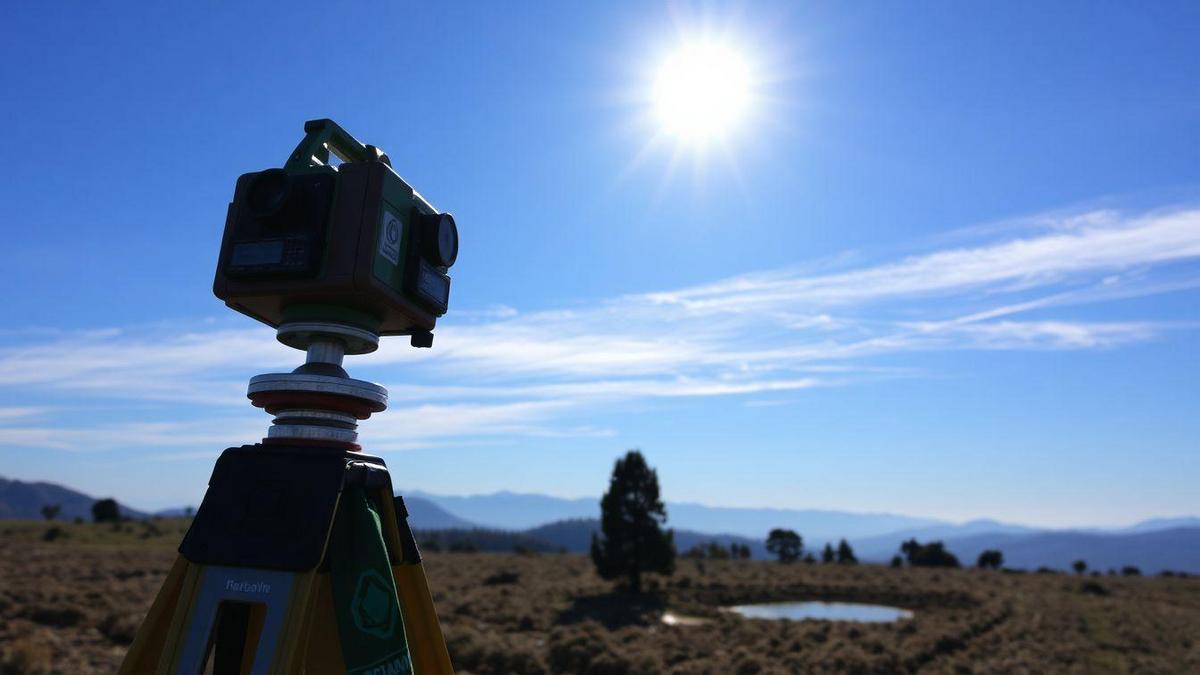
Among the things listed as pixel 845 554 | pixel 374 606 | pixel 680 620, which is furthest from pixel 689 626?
pixel 845 554

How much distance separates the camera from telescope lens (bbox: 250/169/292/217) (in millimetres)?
1950

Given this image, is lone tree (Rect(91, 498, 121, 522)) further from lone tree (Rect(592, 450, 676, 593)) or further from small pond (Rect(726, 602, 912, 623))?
small pond (Rect(726, 602, 912, 623))

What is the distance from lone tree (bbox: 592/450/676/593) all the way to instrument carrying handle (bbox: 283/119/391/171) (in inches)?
1099

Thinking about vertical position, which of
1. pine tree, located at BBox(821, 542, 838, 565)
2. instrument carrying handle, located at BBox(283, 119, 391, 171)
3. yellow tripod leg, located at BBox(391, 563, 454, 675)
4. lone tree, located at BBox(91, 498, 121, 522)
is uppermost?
instrument carrying handle, located at BBox(283, 119, 391, 171)

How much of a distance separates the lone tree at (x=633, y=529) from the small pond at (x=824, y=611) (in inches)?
164

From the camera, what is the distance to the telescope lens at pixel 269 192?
1.95 meters

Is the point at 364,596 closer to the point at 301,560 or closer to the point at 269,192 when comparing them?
the point at 301,560

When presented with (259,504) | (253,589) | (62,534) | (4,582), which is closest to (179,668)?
(253,589)

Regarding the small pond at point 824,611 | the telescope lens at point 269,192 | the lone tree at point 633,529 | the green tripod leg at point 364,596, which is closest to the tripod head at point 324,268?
the telescope lens at point 269,192

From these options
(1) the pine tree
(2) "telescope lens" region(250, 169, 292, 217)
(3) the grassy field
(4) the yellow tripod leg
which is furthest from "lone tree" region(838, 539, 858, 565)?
(2) "telescope lens" region(250, 169, 292, 217)

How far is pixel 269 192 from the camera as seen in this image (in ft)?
6.55

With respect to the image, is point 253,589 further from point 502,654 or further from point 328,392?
point 502,654

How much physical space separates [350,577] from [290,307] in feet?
2.92

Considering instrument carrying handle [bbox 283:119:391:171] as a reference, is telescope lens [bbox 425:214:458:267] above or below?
below
